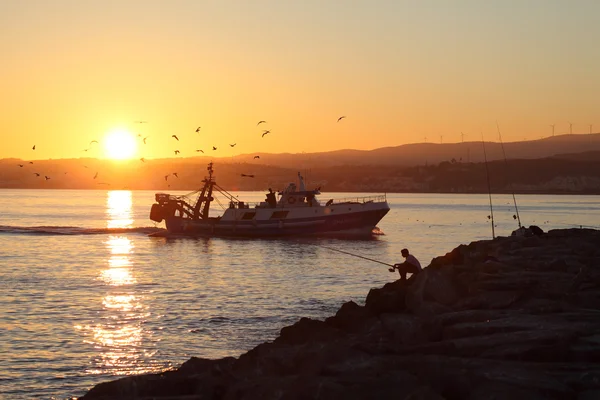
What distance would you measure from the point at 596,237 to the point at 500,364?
20167 mm

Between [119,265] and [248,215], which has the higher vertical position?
[248,215]

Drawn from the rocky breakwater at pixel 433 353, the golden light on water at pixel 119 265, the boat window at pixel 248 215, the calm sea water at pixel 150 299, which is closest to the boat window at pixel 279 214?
the boat window at pixel 248 215

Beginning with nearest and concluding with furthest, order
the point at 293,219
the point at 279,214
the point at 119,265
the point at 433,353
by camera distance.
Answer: the point at 433,353
the point at 119,265
the point at 293,219
the point at 279,214

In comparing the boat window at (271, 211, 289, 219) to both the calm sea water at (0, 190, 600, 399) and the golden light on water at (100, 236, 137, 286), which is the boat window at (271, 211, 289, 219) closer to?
the calm sea water at (0, 190, 600, 399)

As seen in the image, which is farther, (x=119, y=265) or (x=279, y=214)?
(x=279, y=214)

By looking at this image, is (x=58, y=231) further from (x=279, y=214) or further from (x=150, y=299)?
(x=150, y=299)

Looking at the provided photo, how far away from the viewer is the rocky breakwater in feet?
31.8

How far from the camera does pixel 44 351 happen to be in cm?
1866

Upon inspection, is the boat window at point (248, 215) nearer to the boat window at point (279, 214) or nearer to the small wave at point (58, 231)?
the boat window at point (279, 214)

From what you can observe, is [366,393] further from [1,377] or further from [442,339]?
[1,377]

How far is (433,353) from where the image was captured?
11703mm

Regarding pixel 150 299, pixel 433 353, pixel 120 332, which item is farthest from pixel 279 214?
pixel 433 353

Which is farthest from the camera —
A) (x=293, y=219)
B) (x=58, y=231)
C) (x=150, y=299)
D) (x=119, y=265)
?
(x=58, y=231)

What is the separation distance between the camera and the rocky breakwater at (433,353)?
9.68m
